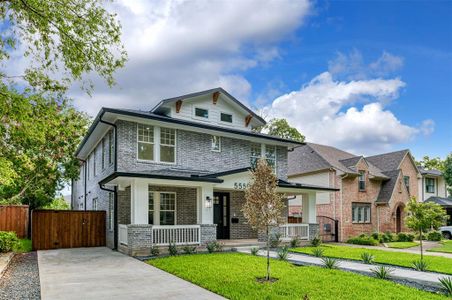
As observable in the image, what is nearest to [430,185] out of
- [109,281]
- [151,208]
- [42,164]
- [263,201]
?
[151,208]

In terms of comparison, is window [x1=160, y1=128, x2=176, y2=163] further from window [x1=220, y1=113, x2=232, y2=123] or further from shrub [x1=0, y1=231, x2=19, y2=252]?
shrub [x1=0, y1=231, x2=19, y2=252]

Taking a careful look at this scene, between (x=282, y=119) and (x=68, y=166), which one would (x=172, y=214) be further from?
(x=282, y=119)

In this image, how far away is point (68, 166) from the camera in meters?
24.7

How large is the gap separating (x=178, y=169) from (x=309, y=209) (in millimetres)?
7715

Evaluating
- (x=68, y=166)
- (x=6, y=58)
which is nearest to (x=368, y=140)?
(x=68, y=166)

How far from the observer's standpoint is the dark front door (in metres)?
18.7

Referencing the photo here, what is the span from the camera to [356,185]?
2639 cm

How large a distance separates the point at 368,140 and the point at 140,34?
23.7 meters

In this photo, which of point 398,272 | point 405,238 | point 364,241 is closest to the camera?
point 398,272

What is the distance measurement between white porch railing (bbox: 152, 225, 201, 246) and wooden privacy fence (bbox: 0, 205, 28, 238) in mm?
12961

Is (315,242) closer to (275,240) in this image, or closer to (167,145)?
(275,240)

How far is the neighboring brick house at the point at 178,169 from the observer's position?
14531 mm

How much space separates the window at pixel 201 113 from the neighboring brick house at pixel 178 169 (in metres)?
0.05

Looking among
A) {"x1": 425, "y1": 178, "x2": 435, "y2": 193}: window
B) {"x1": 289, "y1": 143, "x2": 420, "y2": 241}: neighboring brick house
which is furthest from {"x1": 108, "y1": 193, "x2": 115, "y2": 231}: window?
{"x1": 425, "y1": 178, "x2": 435, "y2": 193}: window
